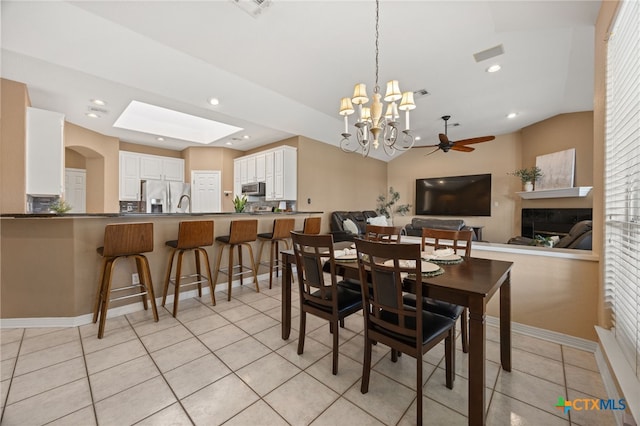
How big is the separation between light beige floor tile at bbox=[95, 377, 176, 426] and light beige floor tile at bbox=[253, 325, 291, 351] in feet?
2.52

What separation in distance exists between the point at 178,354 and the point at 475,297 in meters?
2.20

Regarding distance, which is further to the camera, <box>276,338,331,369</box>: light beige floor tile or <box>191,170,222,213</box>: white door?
<box>191,170,222,213</box>: white door

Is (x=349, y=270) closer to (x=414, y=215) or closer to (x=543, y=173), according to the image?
(x=543, y=173)

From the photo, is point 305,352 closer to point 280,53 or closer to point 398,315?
point 398,315

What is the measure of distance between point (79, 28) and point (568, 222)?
7.86 metres

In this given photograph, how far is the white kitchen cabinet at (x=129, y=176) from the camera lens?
5441 millimetres

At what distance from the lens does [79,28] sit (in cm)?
237

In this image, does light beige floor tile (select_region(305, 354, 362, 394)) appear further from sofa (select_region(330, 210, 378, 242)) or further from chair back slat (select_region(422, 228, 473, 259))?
sofa (select_region(330, 210, 378, 242))

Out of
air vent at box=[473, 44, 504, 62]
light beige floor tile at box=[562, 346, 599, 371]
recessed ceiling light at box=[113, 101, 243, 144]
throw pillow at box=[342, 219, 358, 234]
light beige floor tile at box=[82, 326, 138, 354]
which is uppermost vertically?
air vent at box=[473, 44, 504, 62]

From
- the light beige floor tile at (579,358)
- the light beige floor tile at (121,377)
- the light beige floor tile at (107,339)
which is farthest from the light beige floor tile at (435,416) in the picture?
the light beige floor tile at (107,339)

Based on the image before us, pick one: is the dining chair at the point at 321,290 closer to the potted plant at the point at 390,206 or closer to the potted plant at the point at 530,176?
the potted plant at the point at 530,176

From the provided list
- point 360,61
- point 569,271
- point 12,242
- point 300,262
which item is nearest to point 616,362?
point 569,271

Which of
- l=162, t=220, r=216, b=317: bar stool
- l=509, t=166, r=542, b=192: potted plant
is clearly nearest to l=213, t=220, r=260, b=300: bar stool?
l=162, t=220, r=216, b=317: bar stool

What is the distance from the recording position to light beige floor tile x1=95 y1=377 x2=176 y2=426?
142cm
